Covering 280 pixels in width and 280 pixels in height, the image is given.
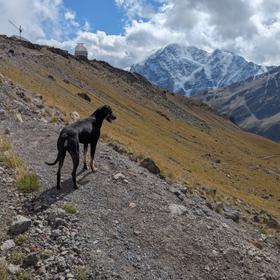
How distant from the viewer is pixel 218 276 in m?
13.8

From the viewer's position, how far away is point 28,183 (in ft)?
51.8

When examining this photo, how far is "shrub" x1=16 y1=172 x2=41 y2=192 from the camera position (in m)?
15.7

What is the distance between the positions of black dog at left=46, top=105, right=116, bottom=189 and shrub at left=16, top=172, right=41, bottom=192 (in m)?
0.72

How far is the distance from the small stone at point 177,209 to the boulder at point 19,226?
5.00m

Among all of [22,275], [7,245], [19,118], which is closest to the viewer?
[22,275]

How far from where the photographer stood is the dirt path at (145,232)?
1325 centimetres

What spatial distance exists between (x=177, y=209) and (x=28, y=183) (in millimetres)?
4963

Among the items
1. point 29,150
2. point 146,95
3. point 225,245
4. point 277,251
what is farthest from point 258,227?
point 146,95

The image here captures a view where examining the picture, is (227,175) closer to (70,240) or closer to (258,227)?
(258,227)

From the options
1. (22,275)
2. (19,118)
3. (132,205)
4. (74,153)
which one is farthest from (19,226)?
(19,118)

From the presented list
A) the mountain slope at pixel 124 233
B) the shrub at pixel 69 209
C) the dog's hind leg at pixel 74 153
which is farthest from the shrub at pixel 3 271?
the dog's hind leg at pixel 74 153

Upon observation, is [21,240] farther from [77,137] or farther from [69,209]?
[77,137]

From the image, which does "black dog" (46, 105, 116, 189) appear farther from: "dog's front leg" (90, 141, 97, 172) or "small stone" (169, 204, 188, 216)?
"small stone" (169, 204, 188, 216)

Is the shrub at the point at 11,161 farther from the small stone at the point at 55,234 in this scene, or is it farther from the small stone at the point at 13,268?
the small stone at the point at 13,268
